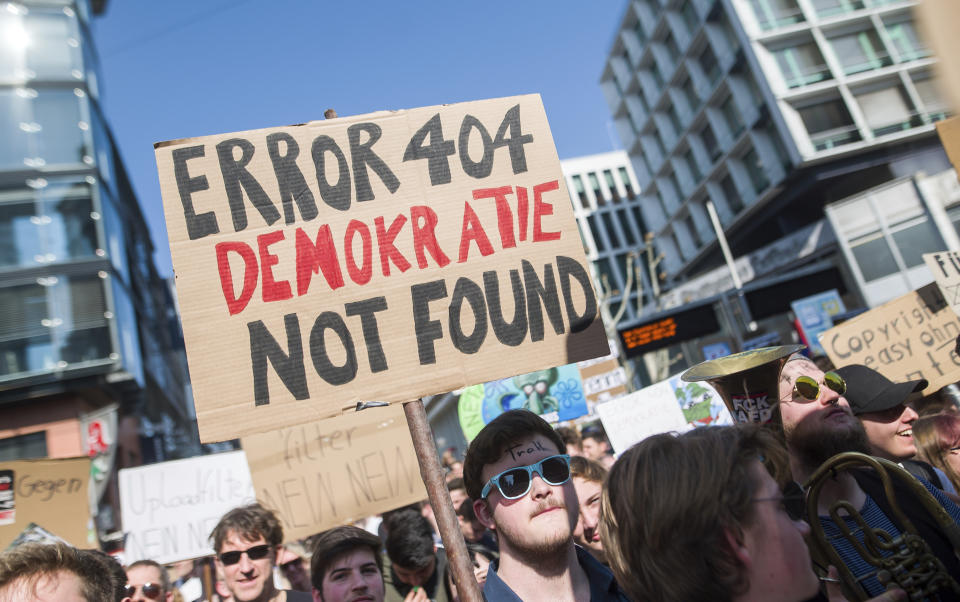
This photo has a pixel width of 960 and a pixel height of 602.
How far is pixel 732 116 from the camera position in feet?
98.6

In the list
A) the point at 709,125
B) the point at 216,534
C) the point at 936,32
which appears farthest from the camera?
the point at 709,125

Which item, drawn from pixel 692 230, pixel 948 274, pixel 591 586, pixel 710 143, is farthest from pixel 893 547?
pixel 692 230

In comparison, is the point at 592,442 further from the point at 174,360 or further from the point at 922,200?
the point at 174,360

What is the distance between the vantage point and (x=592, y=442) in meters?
7.29

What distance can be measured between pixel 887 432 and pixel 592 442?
13.6ft

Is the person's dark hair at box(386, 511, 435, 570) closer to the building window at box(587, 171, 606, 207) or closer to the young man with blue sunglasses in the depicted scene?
the young man with blue sunglasses

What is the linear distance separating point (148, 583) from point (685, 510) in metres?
3.51

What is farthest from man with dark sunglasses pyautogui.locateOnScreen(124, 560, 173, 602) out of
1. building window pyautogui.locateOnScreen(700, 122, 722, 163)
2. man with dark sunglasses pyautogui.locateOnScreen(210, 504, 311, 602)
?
building window pyautogui.locateOnScreen(700, 122, 722, 163)

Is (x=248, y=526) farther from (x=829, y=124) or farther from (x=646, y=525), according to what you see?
(x=829, y=124)

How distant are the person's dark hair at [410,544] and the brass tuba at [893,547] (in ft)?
8.31

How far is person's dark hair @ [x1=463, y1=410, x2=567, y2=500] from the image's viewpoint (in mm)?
2514

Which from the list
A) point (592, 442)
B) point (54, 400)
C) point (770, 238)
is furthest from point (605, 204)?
point (592, 442)

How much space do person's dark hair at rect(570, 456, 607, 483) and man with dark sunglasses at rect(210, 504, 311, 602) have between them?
1.64 meters

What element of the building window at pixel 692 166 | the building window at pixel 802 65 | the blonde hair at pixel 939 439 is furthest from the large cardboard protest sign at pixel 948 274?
the building window at pixel 692 166
